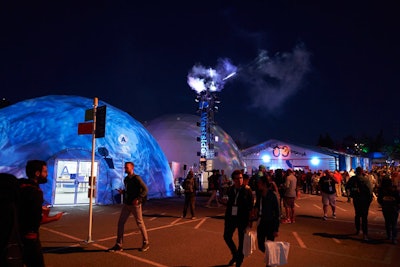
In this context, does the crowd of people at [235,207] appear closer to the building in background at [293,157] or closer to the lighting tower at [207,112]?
the lighting tower at [207,112]

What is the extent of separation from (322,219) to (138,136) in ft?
37.1

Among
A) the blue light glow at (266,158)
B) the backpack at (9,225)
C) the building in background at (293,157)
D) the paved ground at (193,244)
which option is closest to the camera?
the backpack at (9,225)

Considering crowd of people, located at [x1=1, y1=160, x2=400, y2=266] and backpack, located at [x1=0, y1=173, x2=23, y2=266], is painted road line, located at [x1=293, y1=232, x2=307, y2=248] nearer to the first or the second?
crowd of people, located at [x1=1, y1=160, x2=400, y2=266]

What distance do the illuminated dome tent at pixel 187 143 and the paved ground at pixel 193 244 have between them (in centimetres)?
1891

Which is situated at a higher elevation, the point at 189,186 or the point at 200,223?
the point at 189,186

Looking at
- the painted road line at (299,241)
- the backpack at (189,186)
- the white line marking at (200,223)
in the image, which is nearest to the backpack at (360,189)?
the painted road line at (299,241)

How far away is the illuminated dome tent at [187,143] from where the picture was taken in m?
30.9

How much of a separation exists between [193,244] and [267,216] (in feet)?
8.44

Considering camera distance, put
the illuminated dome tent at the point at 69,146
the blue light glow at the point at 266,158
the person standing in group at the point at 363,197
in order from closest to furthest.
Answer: the person standing in group at the point at 363,197 < the illuminated dome tent at the point at 69,146 < the blue light glow at the point at 266,158

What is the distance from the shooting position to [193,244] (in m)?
6.98

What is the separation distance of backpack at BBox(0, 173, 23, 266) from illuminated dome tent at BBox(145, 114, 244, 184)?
25.4 m

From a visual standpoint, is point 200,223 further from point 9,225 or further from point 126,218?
point 9,225

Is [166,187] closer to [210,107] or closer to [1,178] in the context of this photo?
[210,107]

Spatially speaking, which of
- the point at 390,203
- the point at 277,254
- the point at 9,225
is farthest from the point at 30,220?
the point at 390,203
